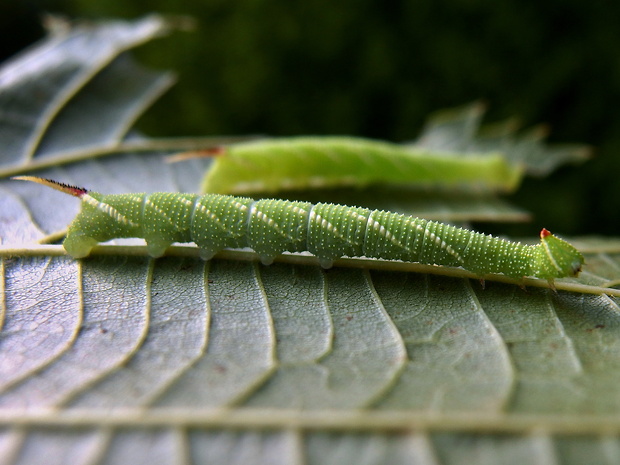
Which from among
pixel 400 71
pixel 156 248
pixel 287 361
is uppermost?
pixel 400 71

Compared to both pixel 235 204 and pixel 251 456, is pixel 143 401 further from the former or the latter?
pixel 235 204

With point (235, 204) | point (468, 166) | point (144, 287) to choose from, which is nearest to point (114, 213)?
point (144, 287)

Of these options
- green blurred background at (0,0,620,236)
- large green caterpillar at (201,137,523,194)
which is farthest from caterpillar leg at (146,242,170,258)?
green blurred background at (0,0,620,236)

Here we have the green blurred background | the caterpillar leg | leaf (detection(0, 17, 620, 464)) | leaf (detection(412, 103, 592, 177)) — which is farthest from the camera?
the green blurred background

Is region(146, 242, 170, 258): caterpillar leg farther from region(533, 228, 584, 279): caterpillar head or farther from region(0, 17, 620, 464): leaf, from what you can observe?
region(533, 228, 584, 279): caterpillar head

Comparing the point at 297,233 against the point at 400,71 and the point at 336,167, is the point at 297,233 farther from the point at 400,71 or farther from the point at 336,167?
the point at 400,71

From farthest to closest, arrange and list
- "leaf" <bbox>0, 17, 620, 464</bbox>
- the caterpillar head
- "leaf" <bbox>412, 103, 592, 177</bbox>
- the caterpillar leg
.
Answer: "leaf" <bbox>412, 103, 592, 177</bbox>, the caterpillar leg, the caterpillar head, "leaf" <bbox>0, 17, 620, 464</bbox>

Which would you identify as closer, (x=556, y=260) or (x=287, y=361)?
(x=287, y=361)

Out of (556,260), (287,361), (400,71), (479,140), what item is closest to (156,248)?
(287,361)
